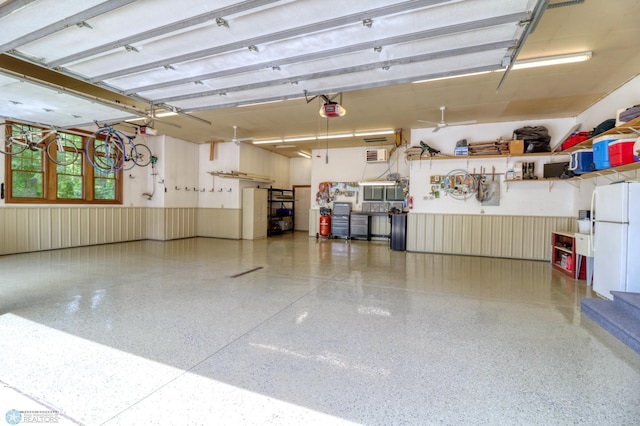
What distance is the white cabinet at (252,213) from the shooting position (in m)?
10.0

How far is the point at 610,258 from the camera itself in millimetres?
3725

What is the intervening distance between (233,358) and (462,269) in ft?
15.6

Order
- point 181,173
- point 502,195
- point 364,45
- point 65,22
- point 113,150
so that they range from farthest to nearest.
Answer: point 181,173 < point 502,195 < point 113,150 < point 364,45 < point 65,22

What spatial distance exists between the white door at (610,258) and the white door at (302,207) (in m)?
9.97

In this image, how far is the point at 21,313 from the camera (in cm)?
321

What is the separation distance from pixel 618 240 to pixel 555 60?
243 cm

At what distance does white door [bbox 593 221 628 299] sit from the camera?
139 inches

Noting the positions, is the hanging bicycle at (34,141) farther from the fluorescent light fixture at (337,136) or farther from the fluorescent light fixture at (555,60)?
the fluorescent light fixture at (555,60)

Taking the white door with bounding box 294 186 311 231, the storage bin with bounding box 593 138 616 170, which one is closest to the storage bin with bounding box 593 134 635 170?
the storage bin with bounding box 593 138 616 170

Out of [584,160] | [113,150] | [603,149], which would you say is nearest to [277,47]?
[603,149]

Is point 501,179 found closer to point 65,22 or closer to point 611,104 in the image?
point 611,104

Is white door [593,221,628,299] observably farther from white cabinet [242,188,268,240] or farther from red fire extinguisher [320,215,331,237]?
white cabinet [242,188,268,240]

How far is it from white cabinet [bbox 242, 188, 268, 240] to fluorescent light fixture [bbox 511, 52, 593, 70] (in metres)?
7.73

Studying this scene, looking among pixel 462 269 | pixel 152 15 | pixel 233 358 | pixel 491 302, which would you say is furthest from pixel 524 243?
pixel 152 15
